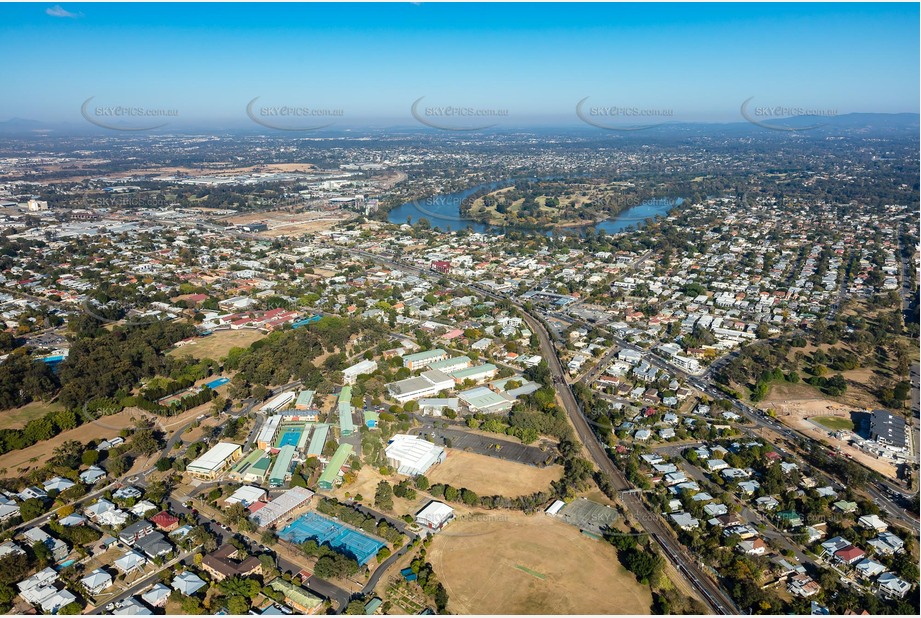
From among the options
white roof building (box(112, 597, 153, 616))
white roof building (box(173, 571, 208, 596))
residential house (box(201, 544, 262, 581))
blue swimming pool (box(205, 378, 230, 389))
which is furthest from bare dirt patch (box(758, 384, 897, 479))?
blue swimming pool (box(205, 378, 230, 389))

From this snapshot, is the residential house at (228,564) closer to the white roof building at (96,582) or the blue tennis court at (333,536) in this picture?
the blue tennis court at (333,536)

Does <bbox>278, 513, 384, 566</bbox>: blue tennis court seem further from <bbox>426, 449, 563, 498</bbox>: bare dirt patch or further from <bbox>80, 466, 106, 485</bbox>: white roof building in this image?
<bbox>80, 466, 106, 485</bbox>: white roof building

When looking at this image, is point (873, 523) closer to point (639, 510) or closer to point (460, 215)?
point (639, 510)

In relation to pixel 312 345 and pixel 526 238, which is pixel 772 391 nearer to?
pixel 312 345

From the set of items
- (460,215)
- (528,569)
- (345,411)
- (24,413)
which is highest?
(460,215)

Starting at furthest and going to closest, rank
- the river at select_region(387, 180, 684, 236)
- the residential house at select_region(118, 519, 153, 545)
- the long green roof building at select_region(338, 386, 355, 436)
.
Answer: the river at select_region(387, 180, 684, 236)
the long green roof building at select_region(338, 386, 355, 436)
the residential house at select_region(118, 519, 153, 545)

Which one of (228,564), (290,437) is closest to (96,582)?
(228,564)
